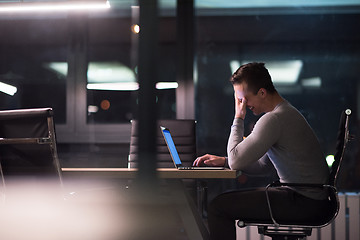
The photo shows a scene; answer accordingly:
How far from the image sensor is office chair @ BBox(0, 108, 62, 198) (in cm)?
233

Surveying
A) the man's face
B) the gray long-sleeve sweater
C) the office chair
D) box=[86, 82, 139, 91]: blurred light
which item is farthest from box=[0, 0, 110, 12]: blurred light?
the gray long-sleeve sweater

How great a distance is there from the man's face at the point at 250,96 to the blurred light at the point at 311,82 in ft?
6.52

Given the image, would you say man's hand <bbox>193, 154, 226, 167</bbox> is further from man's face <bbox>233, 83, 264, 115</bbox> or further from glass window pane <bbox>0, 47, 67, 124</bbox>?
glass window pane <bbox>0, 47, 67, 124</bbox>

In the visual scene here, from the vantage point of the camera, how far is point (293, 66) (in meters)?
4.34

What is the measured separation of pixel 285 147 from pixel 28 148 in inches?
53.2

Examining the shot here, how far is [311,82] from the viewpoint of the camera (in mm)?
4332

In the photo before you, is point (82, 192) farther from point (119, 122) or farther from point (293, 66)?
point (293, 66)

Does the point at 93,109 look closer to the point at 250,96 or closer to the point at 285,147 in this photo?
the point at 250,96

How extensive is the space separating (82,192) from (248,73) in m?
1.16

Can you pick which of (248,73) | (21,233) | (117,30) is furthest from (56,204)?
(117,30)

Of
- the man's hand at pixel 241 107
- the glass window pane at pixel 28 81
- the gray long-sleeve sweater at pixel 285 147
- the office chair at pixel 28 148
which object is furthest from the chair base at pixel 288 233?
the glass window pane at pixel 28 81

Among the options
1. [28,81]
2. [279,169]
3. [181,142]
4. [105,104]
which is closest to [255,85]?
[279,169]

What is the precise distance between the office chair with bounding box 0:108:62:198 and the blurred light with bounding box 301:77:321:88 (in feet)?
9.04

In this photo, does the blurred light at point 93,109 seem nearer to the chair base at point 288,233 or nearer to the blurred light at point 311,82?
the blurred light at point 311,82
